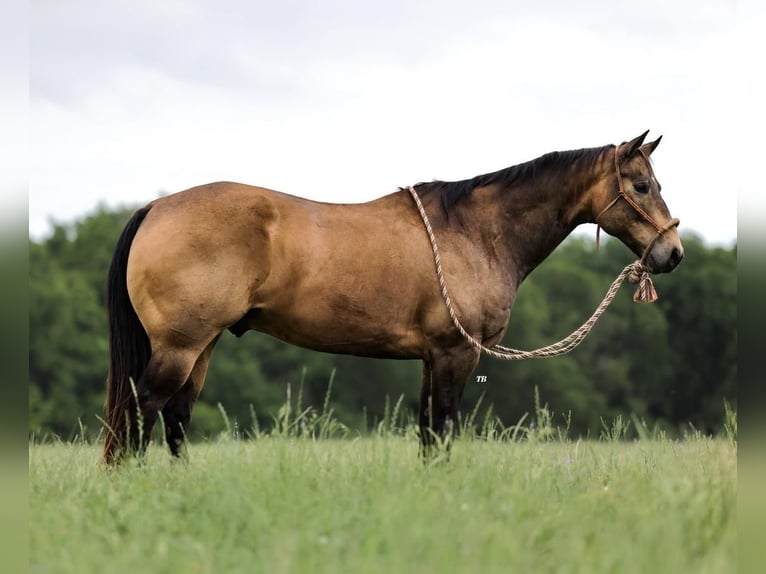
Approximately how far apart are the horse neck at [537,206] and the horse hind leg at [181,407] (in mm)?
2502

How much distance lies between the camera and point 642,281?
262 inches

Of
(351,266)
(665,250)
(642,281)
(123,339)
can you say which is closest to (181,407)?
(123,339)

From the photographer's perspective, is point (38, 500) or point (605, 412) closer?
point (38, 500)

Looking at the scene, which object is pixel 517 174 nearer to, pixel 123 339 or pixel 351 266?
pixel 351 266

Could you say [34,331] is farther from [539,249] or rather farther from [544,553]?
[544,553]

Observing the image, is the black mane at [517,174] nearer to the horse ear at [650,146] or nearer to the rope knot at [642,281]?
the horse ear at [650,146]

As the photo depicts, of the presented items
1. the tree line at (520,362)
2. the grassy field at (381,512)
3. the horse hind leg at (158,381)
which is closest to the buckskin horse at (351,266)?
the horse hind leg at (158,381)

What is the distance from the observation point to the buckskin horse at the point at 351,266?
5766 millimetres

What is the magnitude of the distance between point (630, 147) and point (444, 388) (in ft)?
7.87

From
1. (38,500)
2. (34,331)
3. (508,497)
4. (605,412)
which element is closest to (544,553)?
(508,497)

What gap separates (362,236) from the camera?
6188mm

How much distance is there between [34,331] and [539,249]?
29.1 m

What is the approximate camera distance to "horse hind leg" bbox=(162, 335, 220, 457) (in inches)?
245

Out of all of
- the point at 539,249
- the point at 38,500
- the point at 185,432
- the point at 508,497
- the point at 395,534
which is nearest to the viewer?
the point at 395,534
